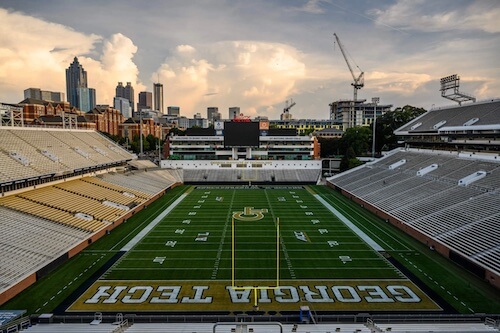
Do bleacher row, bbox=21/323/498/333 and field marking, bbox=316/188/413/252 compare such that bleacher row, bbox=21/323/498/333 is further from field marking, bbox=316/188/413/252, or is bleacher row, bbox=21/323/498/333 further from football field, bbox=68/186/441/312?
field marking, bbox=316/188/413/252

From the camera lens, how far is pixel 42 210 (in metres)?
24.2

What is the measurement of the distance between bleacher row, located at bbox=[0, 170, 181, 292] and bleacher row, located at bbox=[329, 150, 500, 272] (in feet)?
77.7

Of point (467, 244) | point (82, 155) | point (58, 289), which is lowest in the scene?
point (58, 289)

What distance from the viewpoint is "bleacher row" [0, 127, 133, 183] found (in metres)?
26.0

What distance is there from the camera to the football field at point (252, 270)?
50.4 feet

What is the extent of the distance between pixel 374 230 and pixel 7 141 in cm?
3174

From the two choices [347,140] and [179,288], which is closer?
[179,288]

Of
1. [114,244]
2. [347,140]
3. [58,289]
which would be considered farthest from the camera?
[347,140]

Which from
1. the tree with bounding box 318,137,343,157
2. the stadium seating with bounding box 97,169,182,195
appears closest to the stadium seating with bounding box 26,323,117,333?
the stadium seating with bounding box 97,169,182,195

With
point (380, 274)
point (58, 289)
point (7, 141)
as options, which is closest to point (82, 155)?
point (7, 141)

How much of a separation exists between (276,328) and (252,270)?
24.5 ft

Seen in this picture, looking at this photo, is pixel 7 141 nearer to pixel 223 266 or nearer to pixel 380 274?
pixel 223 266

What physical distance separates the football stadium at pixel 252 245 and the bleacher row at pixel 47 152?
0.19 metres

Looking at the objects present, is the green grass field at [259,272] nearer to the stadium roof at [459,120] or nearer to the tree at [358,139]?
the stadium roof at [459,120]
